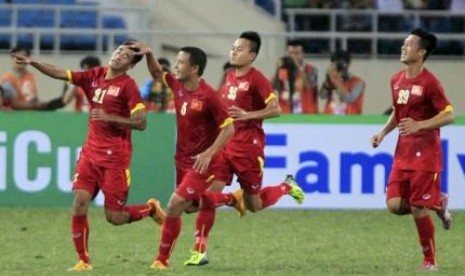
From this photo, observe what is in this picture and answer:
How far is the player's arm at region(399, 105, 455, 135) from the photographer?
14.8m

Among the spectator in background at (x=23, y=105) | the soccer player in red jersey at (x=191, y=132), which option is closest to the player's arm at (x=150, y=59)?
the soccer player in red jersey at (x=191, y=132)

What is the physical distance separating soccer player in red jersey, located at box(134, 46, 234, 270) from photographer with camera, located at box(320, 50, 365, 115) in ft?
26.4

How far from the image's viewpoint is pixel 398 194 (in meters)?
15.1

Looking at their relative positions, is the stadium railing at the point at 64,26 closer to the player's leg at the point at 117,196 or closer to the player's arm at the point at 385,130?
the player's leg at the point at 117,196

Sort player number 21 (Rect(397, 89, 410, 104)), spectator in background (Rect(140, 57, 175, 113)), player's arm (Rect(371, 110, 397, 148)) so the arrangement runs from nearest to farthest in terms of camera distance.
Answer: player number 21 (Rect(397, 89, 410, 104)) < player's arm (Rect(371, 110, 397, 148)) < spectator in background (Rect(140, 57, 175, 113))

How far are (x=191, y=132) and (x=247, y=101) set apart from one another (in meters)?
0.90

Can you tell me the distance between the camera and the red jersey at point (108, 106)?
1491 centimetres

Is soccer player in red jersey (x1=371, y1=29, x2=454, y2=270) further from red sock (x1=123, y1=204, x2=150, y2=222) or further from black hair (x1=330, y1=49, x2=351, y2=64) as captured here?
black hair (x1=330, y1=49, x2=351, y2=64)

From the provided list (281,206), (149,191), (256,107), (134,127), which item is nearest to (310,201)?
(281,206)

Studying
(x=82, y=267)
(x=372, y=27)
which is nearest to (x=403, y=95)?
(x=82, y=267)

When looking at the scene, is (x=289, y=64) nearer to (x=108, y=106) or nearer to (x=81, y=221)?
(x=108, y=106)

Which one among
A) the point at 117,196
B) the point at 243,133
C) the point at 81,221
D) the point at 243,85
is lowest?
the point at 81,221

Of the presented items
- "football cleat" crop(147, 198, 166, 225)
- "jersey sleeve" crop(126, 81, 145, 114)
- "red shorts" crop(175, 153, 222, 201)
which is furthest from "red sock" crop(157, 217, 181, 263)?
"football cleat" crop(147, 198, 166, 225)

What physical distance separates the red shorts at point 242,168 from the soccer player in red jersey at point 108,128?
144 centimetres
